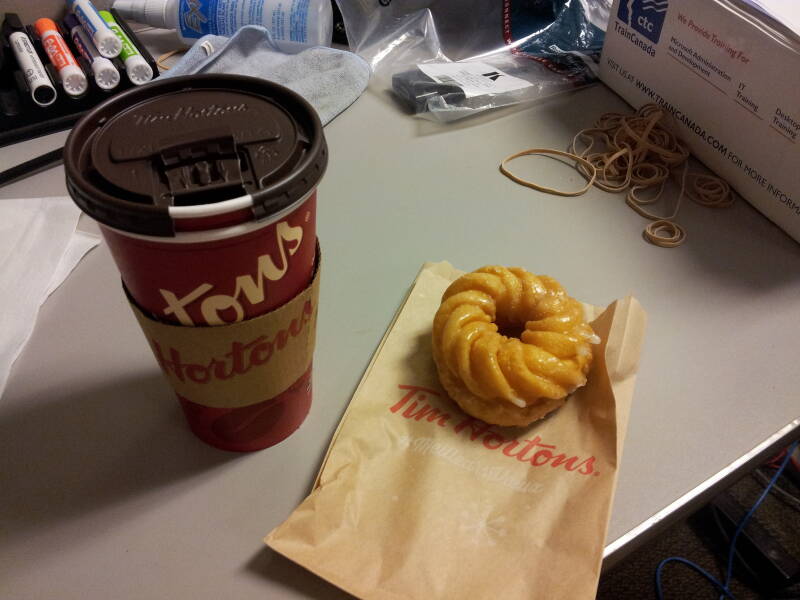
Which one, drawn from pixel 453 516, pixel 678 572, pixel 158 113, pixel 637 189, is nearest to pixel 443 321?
pixel 453 516

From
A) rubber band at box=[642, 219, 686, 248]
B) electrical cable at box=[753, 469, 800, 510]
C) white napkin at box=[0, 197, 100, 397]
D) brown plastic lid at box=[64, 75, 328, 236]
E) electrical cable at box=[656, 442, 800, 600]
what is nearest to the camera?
brown plastic lid at box=[64, 75, 328, 236]

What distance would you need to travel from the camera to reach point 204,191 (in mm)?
306

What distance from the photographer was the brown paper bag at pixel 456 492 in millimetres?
391

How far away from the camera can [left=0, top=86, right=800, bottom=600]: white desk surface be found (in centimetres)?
41

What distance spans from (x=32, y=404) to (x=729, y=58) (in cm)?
77

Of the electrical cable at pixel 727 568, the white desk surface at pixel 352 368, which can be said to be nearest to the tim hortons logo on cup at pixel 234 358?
the white desk surface at pixel 352 368

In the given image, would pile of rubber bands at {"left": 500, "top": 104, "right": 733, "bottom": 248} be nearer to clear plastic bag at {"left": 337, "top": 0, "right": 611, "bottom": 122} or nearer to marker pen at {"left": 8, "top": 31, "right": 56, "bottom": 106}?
clear plastic bag at {"left": 337, "top": 0, "right": 611, "bottom": 122}

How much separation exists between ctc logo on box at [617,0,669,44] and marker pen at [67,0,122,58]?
650 mm

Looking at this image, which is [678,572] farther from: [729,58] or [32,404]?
[32,404]

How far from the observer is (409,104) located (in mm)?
843

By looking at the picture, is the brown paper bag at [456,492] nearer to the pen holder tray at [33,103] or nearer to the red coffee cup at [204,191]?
the red coffee cup at [204,191]

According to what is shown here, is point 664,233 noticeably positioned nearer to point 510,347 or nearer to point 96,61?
point 510,347

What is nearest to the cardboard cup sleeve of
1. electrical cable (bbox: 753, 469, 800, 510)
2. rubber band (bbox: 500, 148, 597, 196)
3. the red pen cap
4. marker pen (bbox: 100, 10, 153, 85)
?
rubber band (bbox: 500, 148, 597, 196)

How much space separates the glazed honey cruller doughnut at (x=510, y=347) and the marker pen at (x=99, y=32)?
0.56 metres
